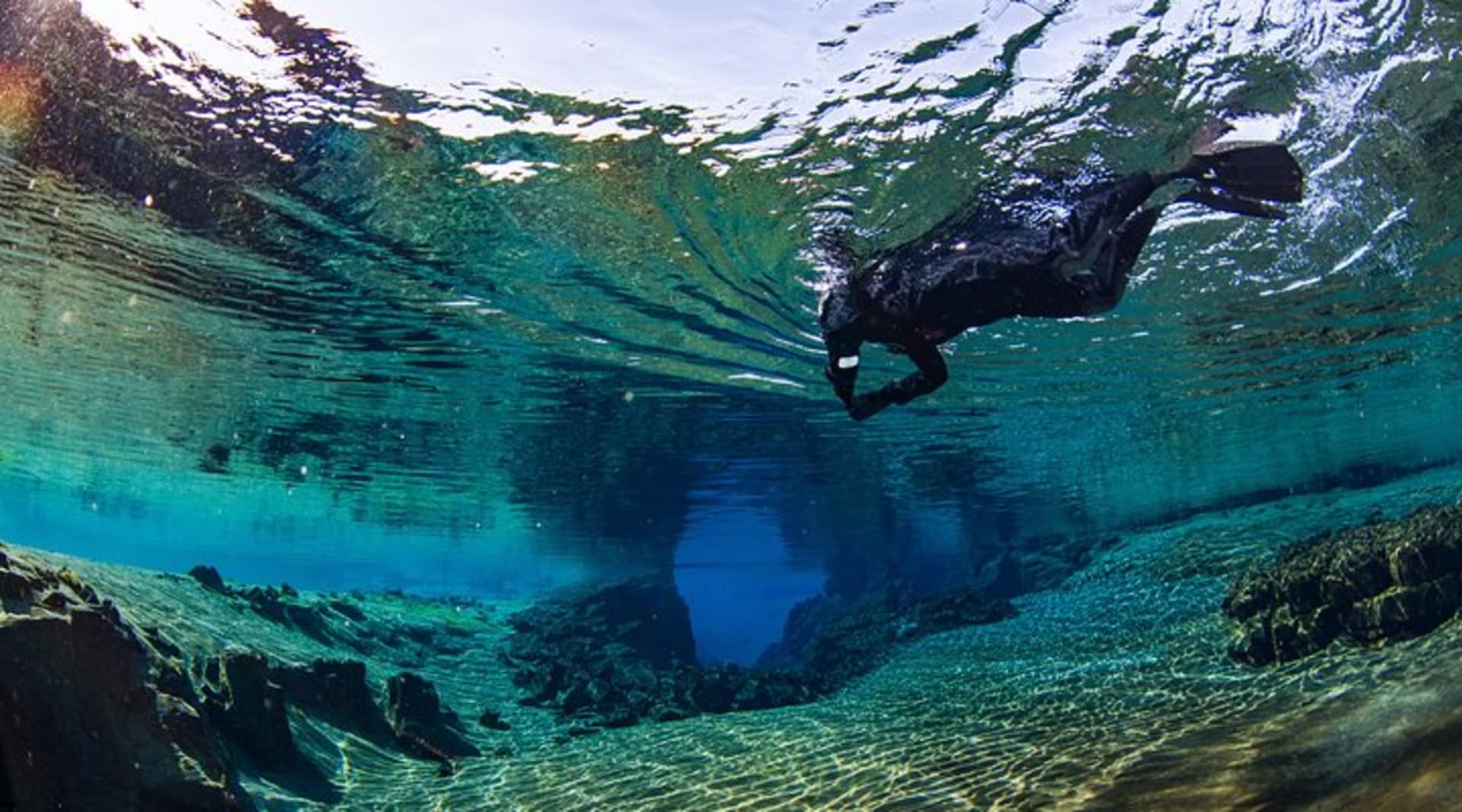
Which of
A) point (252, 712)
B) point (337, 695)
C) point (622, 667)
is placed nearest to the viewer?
point (252, 712)

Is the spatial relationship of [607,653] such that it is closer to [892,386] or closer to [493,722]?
[493,722]

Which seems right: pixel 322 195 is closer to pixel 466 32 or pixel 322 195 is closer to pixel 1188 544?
pixel 466 32

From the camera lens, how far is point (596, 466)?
100 ft

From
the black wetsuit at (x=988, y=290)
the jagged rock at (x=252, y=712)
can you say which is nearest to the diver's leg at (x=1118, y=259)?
the black wetsuit at (x=988, y=290)

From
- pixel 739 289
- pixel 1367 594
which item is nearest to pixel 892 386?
pixel 739 289

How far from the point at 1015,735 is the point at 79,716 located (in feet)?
29.2

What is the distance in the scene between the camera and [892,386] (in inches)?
284

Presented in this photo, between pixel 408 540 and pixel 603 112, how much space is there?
62.4m

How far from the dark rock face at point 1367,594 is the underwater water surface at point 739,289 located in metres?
0.62

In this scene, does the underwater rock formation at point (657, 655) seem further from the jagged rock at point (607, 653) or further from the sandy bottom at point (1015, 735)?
the sandy bottom at point (1015, 735)

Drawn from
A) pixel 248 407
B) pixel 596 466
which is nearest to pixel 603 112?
pixel 248 407

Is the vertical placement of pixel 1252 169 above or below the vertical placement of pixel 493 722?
above

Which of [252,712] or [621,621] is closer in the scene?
[252,712]

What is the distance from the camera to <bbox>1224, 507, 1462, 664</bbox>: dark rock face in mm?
9531
